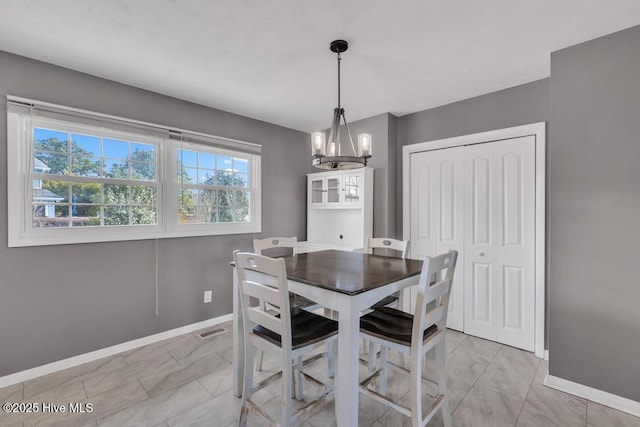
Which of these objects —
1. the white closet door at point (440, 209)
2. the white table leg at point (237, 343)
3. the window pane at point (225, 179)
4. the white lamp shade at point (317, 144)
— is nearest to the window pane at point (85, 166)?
the window pane at point (225, 179)

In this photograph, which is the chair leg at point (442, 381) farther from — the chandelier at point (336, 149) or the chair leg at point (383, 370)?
the chandelier at point (336, 149)

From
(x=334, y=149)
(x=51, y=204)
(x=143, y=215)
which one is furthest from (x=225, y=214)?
(x=334, y=149)

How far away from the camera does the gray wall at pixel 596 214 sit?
1.87 m

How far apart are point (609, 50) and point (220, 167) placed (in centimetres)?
346

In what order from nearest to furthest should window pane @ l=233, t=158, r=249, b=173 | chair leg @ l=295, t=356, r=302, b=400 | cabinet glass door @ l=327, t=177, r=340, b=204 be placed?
chair leg @ l=295, t=356, r=302, b=400, window pane @ l=233, t=158, r=249, b=173, cabinet glass door @ l=327, t=177, r=340, b=204

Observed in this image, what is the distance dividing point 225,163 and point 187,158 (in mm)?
436

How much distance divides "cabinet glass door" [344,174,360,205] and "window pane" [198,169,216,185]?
1553 millimetres

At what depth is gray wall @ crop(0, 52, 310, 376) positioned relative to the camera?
2166 millimetres

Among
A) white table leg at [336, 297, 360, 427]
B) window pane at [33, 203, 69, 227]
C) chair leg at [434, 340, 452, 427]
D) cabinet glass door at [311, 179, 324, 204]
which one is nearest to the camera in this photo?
white table leg at [336, 297, 360, 427]

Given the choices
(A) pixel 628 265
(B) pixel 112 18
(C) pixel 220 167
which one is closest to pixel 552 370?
(A) pixel 628 265

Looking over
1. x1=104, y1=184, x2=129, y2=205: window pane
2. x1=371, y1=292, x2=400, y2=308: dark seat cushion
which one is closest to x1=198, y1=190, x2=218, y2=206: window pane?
x1=104, y1=184, x2=129, y2=205: window pane

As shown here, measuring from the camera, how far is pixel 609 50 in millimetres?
1958

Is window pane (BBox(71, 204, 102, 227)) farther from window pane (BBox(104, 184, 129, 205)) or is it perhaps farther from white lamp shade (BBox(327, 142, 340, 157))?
white lamp shade (BBox(327, 142, 340, 157))

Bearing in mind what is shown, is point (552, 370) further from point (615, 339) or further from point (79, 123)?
point (79, 123)
